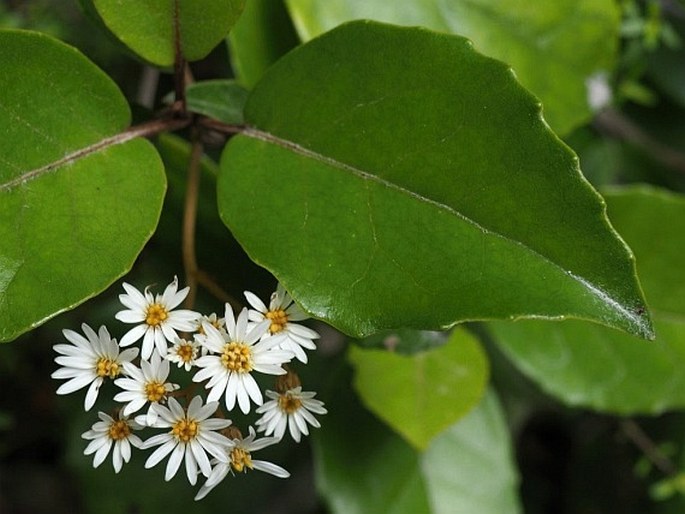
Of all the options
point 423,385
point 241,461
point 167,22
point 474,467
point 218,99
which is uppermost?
point 167,22

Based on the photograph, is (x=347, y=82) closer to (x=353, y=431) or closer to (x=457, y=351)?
(x=457, y=351)

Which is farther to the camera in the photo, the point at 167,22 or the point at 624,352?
the point at 624,352

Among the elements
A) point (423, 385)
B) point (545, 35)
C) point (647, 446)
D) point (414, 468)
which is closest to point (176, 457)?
point (423, 385)

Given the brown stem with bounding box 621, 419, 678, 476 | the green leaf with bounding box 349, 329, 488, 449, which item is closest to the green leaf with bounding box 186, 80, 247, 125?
the green leaf with bounding box 349, 329, 488, 449

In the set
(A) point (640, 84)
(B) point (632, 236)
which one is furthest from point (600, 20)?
(A) point (640, 84)

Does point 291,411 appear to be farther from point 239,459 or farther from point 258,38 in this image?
point 258,38

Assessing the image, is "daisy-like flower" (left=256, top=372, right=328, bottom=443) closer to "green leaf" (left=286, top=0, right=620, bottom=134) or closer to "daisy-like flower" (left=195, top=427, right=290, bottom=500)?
"daisy-like flower" (left=195, top=427, right=290, bottom=500)
